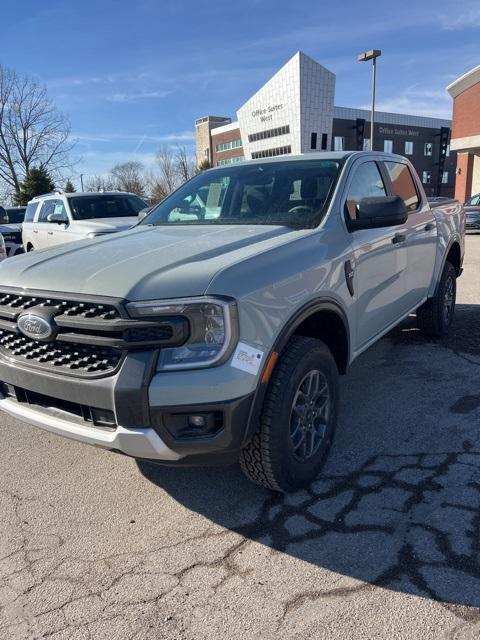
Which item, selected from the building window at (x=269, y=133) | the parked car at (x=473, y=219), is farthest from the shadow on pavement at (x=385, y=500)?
the building window at (x=269, y=133)

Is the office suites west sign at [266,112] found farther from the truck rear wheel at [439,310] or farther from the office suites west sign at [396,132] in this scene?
the truck rear wheel at [439,310]

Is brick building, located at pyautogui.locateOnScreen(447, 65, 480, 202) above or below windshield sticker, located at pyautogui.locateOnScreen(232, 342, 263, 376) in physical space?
above

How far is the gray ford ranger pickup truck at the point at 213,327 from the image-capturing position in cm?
230

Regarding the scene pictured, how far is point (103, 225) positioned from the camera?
31.5 ft

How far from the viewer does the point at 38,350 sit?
8.77 ft

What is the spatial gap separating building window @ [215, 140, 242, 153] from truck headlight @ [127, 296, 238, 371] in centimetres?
8336

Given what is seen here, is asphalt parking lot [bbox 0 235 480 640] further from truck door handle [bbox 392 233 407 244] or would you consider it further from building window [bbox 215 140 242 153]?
building window [bbox 215 140 242 153]

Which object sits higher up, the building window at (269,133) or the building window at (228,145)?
the building window at (228,145)

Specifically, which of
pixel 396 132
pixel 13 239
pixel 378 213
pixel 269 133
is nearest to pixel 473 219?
pixel 13 239

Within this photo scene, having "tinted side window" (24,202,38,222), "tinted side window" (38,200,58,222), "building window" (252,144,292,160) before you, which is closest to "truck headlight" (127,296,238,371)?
"tinted side window" (38,200,58,222)

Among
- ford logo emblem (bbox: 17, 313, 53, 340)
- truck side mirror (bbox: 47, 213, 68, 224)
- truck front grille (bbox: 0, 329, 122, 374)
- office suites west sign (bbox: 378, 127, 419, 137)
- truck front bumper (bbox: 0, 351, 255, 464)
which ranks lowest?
truck front bumper (bbox: 0, 351, 255, 464)

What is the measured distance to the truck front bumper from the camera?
2.28 meters

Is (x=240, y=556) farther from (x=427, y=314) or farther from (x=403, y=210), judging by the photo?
(x=427, y=314)

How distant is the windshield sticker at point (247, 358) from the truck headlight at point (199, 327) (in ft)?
0.13
